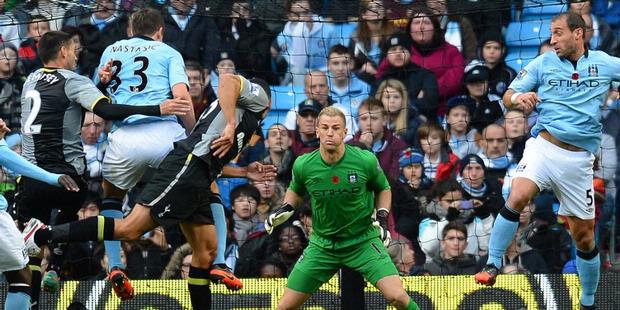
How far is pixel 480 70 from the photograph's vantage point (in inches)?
501

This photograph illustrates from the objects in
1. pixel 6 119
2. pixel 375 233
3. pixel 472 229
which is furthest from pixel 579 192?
pixel 6 119

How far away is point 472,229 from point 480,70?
1759 millimetres

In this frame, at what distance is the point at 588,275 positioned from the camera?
970 cm

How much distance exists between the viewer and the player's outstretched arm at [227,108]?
9336mm

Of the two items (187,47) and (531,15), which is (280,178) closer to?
(187,47)

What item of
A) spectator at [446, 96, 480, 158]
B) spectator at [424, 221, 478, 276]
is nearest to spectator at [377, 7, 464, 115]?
spectator at [446, 96, 480, 158]

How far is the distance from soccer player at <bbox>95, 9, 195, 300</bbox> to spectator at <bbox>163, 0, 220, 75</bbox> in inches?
117

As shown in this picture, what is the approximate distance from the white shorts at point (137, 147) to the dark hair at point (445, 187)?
3.19 metres

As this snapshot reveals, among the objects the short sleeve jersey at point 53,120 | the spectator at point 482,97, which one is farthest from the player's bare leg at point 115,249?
the spectator at point 482,97

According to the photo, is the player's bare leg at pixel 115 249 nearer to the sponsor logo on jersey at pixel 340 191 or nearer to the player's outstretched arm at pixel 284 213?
the player's outstretched arm at pixel 284 213

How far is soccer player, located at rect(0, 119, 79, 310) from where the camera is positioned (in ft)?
28.5

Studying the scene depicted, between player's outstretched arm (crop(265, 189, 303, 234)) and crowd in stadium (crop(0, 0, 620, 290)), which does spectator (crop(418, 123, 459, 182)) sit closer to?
crowd in stadium (crop(0, 0, 620, 290))

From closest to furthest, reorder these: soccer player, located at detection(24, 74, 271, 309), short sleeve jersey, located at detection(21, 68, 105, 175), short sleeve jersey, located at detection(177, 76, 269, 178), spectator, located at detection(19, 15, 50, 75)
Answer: soccer player, located at detection(24, 74, 271, 309) → short sleeve jersey, located at detection(177, 76, 269, 178) → short sleeve jersey, located at detection(21, 68, 105, 175) → spectator, located at detection(19, 15, 50, 75)

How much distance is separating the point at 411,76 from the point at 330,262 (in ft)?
13.3
